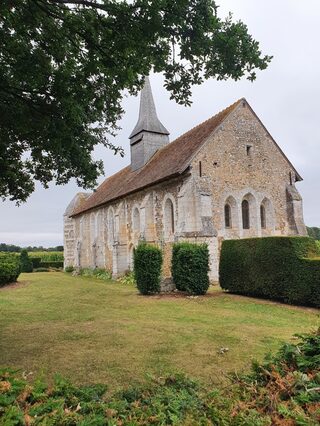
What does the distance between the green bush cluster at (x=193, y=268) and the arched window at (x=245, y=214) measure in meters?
5.68

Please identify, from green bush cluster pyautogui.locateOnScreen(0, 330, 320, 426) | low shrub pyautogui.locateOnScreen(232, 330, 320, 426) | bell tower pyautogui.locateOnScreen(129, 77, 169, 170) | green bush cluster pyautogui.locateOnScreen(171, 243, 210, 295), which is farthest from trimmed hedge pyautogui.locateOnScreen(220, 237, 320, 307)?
bell tower pyautogui.locateOnScreen(129, 77, 169, 170)

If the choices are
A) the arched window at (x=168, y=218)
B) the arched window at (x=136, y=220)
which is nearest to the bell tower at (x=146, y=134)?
the arched window at (x=136, y=220)

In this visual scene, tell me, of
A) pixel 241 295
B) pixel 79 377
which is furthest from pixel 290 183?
pixel 79 377

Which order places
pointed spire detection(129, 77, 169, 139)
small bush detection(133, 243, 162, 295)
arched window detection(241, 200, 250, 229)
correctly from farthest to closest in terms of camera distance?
pointed spire detection(129, 77, 169, 139) → arched window detection(241, 200, 250, 229) → small bush detection(133, 243, 162, 295)

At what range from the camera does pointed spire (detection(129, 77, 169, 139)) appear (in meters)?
25.9

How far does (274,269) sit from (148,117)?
679 inches

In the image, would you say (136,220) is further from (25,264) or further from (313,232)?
(313,232)

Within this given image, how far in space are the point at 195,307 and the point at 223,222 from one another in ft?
23.8

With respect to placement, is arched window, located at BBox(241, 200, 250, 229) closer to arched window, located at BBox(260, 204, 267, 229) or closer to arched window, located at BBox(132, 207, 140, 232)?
arched window, located at BBox(260, 204, 267, 229)

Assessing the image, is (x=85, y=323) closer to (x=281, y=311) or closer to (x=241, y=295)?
(x=281, y=311)

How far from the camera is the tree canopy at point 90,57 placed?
16.5 feet

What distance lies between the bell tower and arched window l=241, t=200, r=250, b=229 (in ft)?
28.8

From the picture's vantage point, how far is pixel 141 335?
788cm

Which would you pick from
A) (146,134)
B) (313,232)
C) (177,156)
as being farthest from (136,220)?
(313,232)
